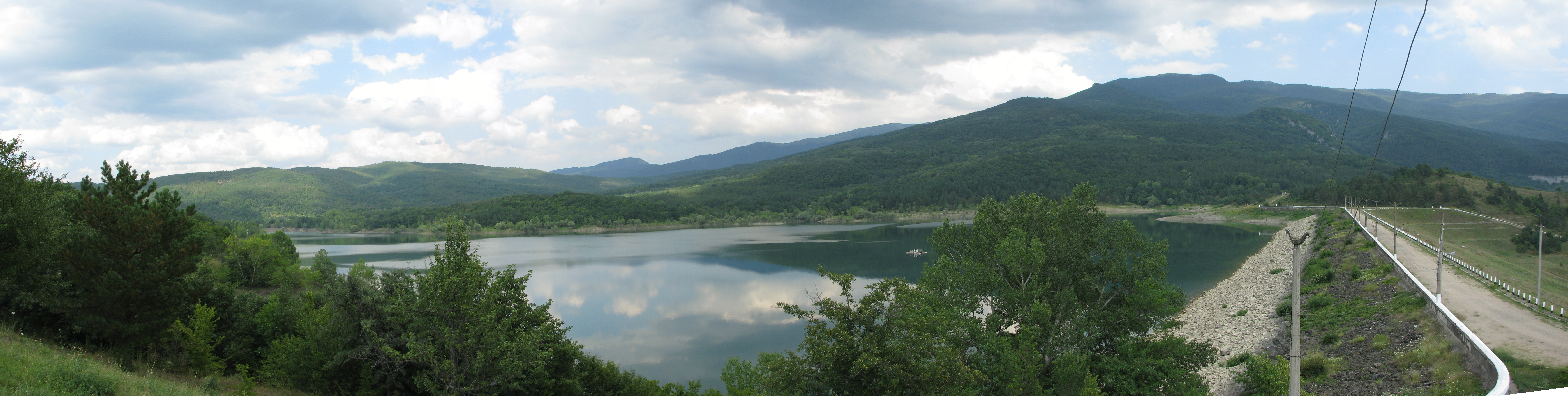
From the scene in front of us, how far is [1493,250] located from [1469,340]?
1044 inches

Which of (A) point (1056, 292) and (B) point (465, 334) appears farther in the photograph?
(A) point (1056, 292)

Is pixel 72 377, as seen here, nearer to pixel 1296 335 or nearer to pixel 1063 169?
pixel 1296 335

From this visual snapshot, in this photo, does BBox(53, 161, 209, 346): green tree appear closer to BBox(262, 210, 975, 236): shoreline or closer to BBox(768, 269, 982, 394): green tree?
BBox(768, 269, 982, 394): green tree

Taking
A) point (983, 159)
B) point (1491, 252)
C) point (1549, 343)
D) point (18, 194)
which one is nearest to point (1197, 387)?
point (1549, 343)

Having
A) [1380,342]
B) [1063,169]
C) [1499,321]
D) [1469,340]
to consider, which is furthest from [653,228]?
[1469,340]

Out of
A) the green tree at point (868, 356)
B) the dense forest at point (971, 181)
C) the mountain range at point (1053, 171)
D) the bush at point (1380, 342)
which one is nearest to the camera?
the green tree at point (868, 356)

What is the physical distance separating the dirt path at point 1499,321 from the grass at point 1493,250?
922 mm

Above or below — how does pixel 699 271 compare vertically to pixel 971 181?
below

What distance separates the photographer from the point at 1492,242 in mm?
33094

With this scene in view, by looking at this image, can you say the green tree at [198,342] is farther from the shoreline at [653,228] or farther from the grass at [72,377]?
the shoreline at [653,228]

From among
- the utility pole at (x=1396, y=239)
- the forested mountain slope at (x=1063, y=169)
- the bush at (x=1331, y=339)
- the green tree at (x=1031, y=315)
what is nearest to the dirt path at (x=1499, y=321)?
the bush at (x=1331, y=339)

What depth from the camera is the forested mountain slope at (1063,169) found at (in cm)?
12600

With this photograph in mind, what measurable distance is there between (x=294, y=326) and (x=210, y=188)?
543 ft

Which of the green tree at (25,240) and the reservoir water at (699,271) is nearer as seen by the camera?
the green tree at (25,240)
